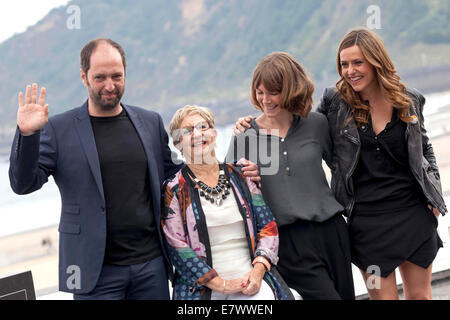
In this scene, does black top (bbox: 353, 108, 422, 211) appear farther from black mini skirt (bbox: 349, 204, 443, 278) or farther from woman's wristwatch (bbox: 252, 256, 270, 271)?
woman's wristwatch (bbox: 252, 256, 270, 271)

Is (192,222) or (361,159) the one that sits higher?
(361,159)

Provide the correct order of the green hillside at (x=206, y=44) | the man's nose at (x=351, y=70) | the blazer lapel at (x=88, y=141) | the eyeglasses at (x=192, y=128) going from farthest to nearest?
1. the green hillside at (x=206, y=44)
2. the man's nose at (x=351, y=70)
3. the eyeglasses at (x=192, y=128)
4. the blazer lapel at (x=88, y=141)

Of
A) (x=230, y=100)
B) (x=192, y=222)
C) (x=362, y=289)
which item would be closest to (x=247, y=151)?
(x=192, y=222)

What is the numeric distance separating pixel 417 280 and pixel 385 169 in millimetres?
501

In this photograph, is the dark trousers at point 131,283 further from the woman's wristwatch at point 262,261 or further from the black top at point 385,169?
the black top at point 385,169

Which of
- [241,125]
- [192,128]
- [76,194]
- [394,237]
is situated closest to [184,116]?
[192,128]

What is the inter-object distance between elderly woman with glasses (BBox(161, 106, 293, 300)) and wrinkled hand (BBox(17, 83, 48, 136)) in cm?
51

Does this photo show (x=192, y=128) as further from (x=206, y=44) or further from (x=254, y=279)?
(x=206, y=44)

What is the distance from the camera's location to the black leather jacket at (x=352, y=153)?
228cm

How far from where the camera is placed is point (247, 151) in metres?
2.36

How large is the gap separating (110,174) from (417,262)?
1.31 metres

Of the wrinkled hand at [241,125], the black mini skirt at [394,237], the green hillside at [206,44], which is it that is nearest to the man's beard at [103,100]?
the wrinkled hand at [241,125]

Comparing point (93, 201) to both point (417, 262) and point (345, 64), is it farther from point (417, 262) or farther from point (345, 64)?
point (417, 262)

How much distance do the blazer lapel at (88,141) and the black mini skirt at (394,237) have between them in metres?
1.07
